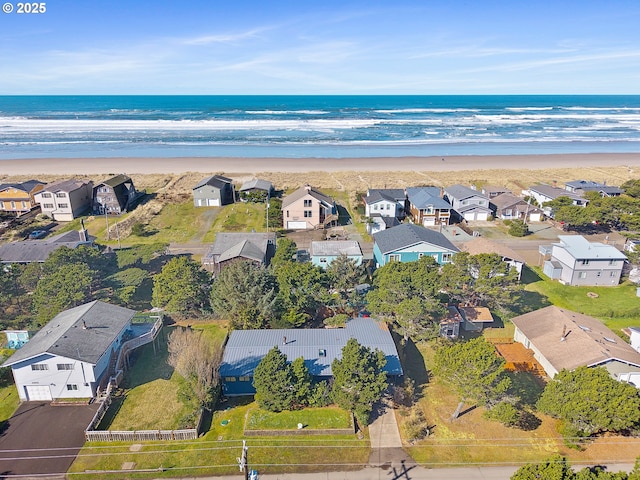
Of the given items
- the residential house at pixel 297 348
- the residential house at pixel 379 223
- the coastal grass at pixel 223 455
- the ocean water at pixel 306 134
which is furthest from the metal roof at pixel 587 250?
the ocean water at pixel 306 134

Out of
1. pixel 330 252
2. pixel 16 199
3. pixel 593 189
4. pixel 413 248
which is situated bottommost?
pixel 330 252

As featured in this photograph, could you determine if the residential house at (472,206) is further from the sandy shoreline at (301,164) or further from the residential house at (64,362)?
the residential house at (64,362)

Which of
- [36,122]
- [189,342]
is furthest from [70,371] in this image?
[36,122]

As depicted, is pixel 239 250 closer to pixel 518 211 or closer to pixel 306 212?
pixel 306 212

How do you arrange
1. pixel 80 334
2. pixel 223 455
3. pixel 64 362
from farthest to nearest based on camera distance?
pixel 80 334, pixel 64 362, pixel 223 455

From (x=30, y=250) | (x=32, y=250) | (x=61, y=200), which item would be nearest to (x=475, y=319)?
(x=32, y=250)

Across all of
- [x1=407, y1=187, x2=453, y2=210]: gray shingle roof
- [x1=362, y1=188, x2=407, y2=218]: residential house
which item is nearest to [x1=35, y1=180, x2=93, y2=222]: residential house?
[x1=362, y1=188, x2=407, y2=218]: residential house

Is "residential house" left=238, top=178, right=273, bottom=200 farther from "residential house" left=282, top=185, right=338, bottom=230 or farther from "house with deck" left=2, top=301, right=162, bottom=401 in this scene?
"house with deck" left=2, top=301, right=162, bottom=401
